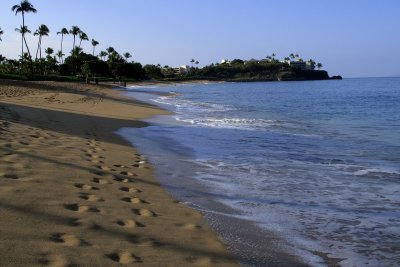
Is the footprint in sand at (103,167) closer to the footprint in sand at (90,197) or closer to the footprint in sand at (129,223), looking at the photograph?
the footprint in sand at (90,197)

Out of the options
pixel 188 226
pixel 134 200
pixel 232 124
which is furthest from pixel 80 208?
pixel 232 124

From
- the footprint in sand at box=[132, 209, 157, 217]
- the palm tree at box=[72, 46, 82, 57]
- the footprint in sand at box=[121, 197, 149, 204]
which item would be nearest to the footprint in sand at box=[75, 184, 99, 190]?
the footprint in sand at box=[121, 197, 149, 204]

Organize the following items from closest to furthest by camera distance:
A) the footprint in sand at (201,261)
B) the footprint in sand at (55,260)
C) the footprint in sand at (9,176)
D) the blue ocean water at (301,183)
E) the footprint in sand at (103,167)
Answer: the footprint in sand at (55,260), the footprint in sand at (201,261), the blue ocean water at (301,183), the footprint in sand at (9,176), the footprint in sand at (103,167)

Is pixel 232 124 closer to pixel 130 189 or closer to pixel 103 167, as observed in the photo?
pixel 103 167

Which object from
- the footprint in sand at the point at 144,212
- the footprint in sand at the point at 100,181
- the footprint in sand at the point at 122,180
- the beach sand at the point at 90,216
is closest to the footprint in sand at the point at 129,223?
the beach sand at the point at 90,216

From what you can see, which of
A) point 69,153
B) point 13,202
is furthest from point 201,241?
point 69,153

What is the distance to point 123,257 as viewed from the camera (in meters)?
3.79

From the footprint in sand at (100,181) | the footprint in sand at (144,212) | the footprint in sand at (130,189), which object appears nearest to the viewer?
the footprint in sand at (144,212)

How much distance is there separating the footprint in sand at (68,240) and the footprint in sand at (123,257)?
342 mm

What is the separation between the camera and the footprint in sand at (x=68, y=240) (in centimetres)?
394

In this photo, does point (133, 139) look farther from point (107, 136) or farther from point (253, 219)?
point (253, 219)

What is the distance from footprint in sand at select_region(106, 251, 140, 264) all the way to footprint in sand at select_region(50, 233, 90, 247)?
0.34 m

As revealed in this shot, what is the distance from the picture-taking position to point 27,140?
927cm

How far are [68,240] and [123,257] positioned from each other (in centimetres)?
64
